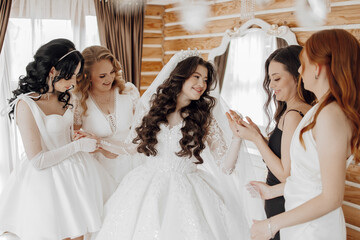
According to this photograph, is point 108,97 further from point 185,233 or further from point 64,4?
point 64,4

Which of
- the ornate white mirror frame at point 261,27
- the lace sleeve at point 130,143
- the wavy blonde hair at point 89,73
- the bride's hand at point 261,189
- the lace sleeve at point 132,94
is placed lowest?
Result: the bride's hand at point 261,189

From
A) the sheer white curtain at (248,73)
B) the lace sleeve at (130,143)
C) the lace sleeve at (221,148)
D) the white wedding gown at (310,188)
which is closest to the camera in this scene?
the white wedding gown at (310,188)

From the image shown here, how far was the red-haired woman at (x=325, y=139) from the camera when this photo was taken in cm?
131

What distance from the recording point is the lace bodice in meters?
2.76

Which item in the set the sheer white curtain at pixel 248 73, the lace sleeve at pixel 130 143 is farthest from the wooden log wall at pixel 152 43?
the lace sleeve at pixel 130 143

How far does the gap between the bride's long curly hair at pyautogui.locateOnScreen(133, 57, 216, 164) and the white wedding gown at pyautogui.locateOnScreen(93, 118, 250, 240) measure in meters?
0.05

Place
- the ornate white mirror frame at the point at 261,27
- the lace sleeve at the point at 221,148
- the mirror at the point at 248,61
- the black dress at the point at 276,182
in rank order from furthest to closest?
the mirror at the point at 248,61
the ornate white mirror frame at the point at 261,27
the lace sleeve at the point at 221,148
the black dress at the point at 276,182

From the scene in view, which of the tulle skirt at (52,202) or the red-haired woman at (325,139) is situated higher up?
the red-haired woman at (325,139)

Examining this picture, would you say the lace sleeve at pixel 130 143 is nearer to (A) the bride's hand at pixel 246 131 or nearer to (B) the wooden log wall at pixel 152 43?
(A) the bride's hand at pixel 246 131

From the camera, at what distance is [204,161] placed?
8.14 ft

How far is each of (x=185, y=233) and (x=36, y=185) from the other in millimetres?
983

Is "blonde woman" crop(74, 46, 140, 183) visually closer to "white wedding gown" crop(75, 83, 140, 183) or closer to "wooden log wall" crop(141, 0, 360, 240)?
"white wedding gown" crop(75, 83, 140, 183)

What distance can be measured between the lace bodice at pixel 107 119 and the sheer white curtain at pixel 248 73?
153 cm

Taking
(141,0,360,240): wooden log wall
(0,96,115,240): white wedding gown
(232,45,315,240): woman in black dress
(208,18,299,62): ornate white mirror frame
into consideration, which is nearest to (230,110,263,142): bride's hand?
(232,45,315,240): woman in black dress
